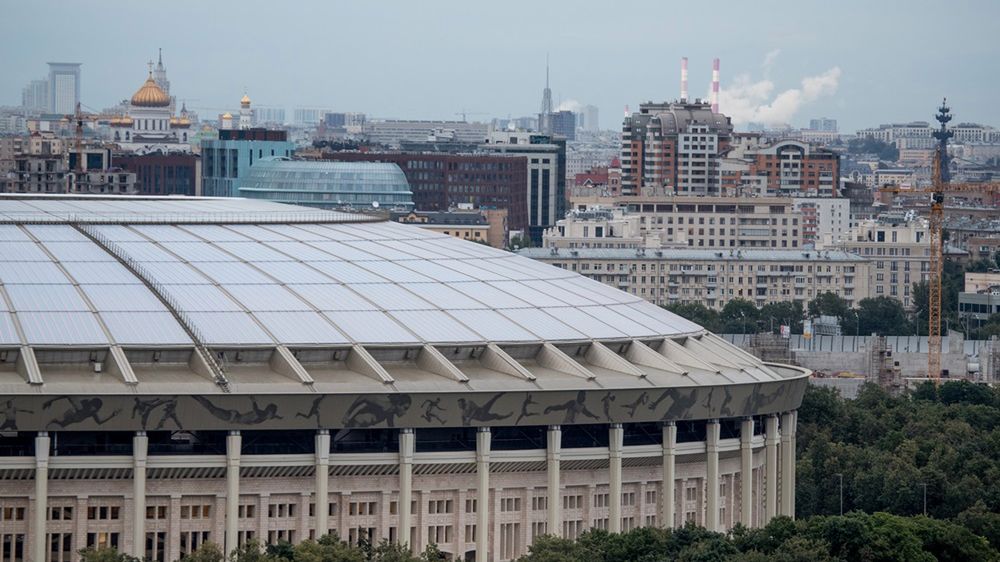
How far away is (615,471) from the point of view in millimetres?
73188

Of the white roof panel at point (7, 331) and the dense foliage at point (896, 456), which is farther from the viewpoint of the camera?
the dense foliage at point (896, 456)

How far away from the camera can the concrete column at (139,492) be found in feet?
224

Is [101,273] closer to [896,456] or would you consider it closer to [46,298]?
[46,298]

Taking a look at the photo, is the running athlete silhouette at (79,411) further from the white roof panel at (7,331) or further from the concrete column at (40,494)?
the white roof panel at (7,331)

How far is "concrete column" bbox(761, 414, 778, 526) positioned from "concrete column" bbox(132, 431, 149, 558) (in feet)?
60.0

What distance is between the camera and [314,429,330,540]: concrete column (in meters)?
69.8

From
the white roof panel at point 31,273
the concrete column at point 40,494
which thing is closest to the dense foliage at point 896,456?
the white roof panel at point 31,273

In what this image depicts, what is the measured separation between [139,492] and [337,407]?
5.25 metres

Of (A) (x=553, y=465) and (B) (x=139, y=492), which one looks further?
(A) (x=553, y=465)

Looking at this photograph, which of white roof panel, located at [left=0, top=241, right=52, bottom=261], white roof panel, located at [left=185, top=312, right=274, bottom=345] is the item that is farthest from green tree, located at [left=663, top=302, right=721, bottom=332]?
white roof panel, located at [left=185, top=312, right=274, bottom=345]

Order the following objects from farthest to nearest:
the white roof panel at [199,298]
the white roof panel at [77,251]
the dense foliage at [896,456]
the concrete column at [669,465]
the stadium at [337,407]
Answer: the dense foliage at [896,456] → the white roof panel at [77,251] → the concrete column at [669,465] → the white roof panel at [199,298] → the stadium at [337,407]

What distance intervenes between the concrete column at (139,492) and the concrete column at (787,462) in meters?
20.0

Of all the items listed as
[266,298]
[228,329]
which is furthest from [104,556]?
[266,298]

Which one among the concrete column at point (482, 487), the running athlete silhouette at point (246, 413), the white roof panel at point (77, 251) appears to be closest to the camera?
the running athlete silhouette at point (246, 413)
